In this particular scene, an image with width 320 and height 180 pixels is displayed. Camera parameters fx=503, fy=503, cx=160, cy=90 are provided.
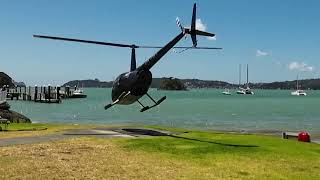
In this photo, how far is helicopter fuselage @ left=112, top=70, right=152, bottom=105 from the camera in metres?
32.5

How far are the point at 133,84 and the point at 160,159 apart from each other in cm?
1480

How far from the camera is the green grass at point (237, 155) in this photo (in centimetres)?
1623

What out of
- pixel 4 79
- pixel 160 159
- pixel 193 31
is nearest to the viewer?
pixel 160 159

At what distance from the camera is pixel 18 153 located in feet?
62.4

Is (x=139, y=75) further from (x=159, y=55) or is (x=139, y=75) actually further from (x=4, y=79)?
(x=4, y=79)

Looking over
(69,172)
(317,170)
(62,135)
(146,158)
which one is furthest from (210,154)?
(62,135)

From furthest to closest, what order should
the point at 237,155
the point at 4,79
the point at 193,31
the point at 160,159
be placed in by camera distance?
the point at 4,79
the point at 193,31
the point at 237,155
the point at 160,159

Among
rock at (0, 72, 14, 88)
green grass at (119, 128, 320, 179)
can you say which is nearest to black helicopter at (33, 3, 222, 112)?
green grass at (119, 128, 320, 179)

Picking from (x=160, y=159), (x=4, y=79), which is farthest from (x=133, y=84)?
(x=4, y=79)

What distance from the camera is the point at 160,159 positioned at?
1831cm

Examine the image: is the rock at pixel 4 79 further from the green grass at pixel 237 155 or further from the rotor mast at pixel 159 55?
the green grass at pixel 237 155

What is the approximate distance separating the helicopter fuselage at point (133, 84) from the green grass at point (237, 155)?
771 cm

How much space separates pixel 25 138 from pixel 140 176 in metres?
10.9

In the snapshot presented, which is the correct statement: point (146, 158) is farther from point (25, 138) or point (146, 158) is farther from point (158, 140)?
point (25, 138)
